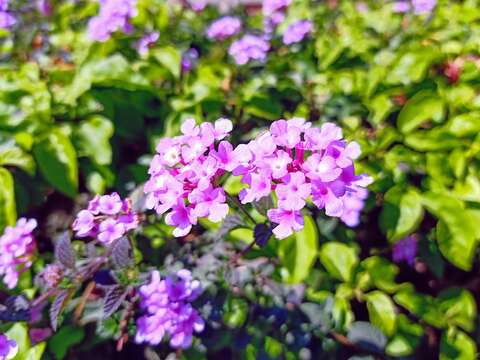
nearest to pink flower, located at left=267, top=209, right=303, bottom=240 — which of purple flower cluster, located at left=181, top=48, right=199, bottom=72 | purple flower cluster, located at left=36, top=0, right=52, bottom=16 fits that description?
purple flower cluster, located at left=181, top=48, right=199, bottom=72

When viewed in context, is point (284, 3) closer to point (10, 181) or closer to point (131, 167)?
point (131, 167)

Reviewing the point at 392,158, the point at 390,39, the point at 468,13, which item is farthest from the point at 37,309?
the point at 468,13

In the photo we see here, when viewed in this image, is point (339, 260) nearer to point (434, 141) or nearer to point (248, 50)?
point (434, 141)

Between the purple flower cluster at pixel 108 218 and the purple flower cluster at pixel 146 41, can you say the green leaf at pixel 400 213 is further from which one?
the purple flower cluster at pixel 146 41

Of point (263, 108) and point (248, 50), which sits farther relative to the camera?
point (248, 50)

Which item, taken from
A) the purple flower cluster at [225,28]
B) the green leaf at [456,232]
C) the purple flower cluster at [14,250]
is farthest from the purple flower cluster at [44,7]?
the green leaf at [456,232]

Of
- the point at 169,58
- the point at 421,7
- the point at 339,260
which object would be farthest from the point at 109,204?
the point at 421,7
